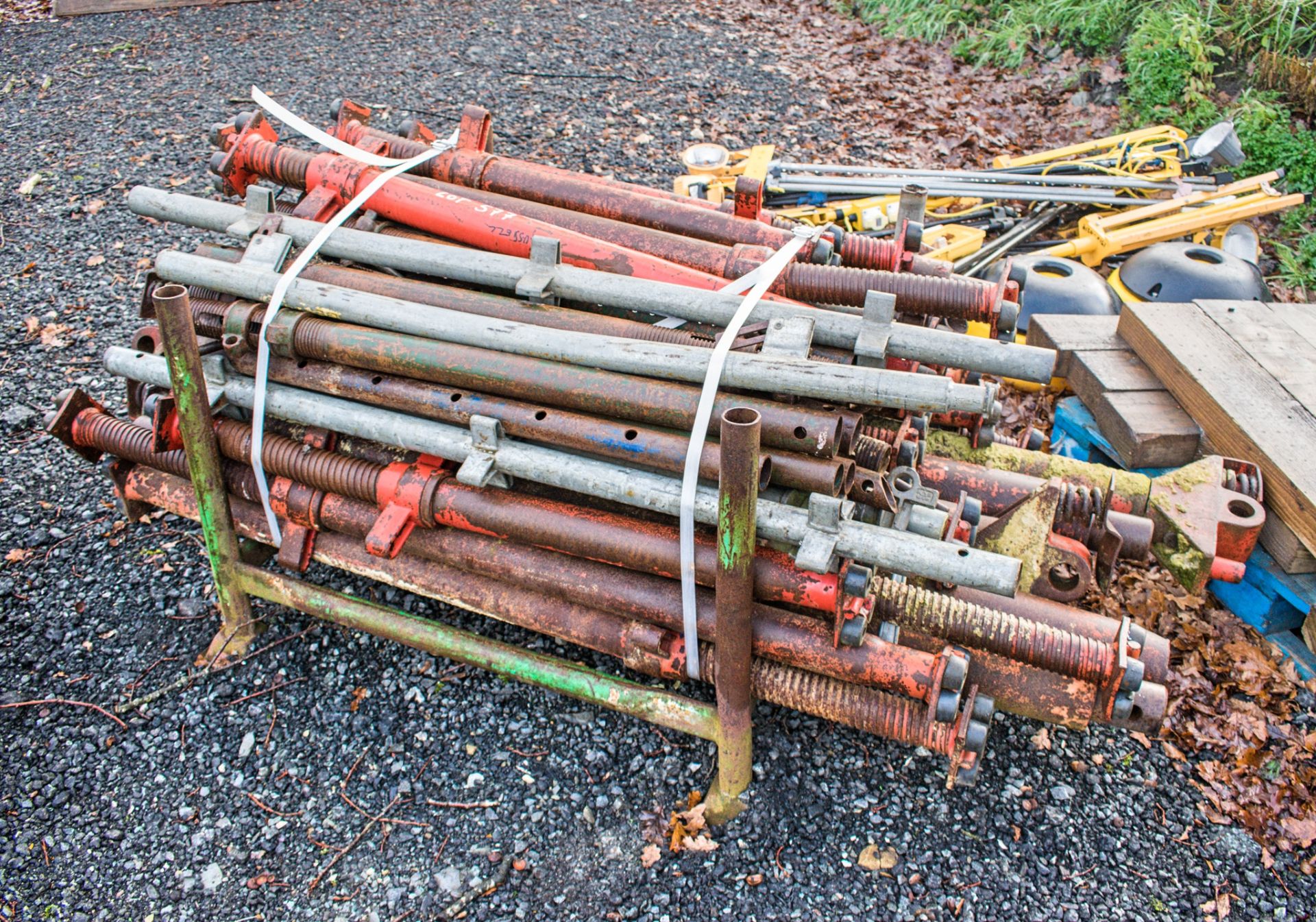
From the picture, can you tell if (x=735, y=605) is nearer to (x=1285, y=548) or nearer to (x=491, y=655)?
(x=491, y=655)

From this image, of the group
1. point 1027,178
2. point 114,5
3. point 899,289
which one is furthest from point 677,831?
point 114,5

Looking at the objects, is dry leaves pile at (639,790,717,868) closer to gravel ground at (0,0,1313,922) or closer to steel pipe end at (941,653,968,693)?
gravel ground at (0,0,1313,922)

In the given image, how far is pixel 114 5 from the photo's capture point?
11.3 m

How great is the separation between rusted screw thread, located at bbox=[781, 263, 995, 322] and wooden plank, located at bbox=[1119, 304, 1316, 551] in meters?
1.62

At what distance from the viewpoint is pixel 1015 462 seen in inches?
156

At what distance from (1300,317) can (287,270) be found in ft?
16.6

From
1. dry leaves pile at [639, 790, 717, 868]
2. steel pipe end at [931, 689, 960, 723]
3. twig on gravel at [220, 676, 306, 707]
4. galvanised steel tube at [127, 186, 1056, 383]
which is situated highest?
galvanised steel tube at [127, 186, 1056, 383]

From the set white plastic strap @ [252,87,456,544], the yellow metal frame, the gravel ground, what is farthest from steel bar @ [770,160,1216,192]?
the gravel ground

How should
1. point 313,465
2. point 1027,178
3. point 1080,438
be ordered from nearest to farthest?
point 313,465 → point 1080,438 → point 1027,178

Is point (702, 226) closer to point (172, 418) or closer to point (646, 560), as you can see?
point (646, 560)

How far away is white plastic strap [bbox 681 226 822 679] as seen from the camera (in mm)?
2812

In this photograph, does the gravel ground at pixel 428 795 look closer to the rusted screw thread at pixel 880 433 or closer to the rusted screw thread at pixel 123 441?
the rusted screw thread at pixel 123 441

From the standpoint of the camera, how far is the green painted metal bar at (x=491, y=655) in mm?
3172

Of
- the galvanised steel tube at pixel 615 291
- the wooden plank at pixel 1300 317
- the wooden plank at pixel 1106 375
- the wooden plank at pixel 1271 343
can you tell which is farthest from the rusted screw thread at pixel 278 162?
the wooden plank at pixel 1300 317
